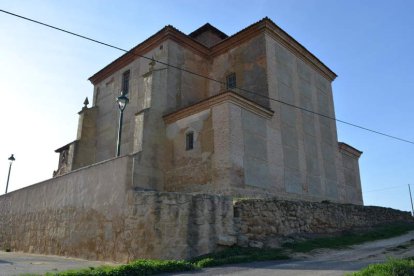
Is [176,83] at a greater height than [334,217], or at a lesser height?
greater

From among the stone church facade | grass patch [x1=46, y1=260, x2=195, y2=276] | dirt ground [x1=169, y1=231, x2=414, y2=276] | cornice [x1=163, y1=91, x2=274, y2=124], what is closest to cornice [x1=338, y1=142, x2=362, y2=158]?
the stone church facade

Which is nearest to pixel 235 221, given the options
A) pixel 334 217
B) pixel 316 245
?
pixel 316 245

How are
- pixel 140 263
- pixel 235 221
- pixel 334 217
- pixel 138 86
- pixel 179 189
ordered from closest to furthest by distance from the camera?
pixel 140 263 → pixel 235 221 → pixel 334 217 → pixel 179 189 → pixel 138 86

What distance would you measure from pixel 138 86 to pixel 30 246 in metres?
10.6

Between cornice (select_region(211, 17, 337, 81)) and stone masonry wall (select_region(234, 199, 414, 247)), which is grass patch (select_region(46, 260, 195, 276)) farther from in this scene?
cornice (select_region(211, 17, 337, 81))

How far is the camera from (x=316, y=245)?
40.2 ft

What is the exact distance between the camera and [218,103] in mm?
16891

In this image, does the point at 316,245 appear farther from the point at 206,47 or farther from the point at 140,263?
the point at 206,47

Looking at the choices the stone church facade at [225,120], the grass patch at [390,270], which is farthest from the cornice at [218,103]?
the grass patch at [390,270]

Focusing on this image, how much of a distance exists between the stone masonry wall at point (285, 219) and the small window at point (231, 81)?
9.18m

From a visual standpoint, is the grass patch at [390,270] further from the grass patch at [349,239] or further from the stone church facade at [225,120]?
the stone church facade at [225,120]

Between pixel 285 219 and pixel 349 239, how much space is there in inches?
135

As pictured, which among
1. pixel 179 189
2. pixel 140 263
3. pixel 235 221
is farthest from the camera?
pixel 179 189

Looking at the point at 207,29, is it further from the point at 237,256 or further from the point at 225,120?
the point at 237,256
